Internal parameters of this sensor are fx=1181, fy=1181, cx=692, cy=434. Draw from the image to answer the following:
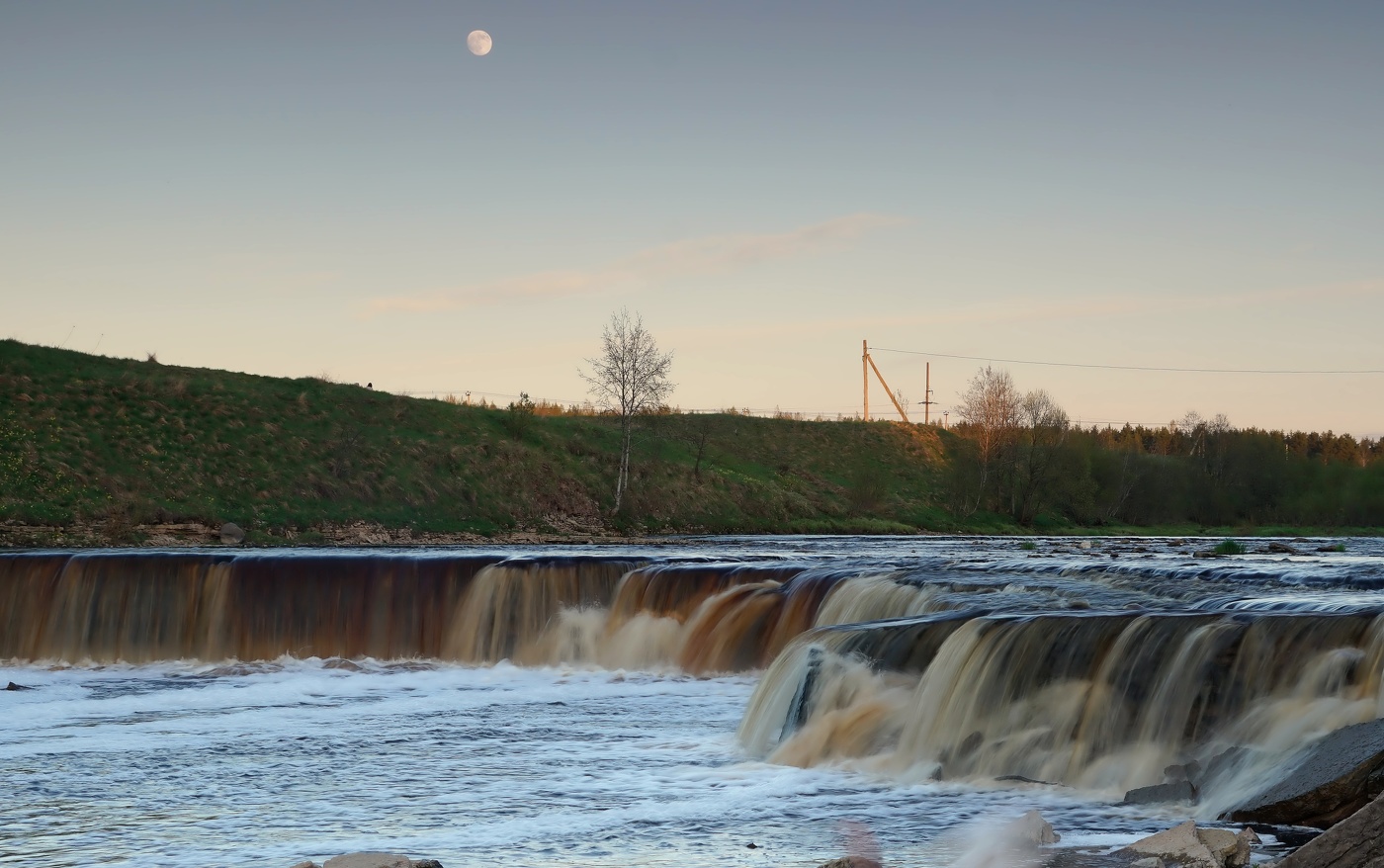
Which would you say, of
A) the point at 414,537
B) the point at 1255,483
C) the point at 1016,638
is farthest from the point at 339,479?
the point at 1255,483

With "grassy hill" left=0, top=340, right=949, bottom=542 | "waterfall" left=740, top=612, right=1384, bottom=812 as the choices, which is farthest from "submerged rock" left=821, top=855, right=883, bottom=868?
"grassy hill" left=0, top=340, right=949, bottom=542

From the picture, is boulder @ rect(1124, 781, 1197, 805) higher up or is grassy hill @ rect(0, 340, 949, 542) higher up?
grassy hill @ rect(0, 340, 949, 542)

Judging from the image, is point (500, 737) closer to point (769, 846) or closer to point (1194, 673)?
point (769, 846)

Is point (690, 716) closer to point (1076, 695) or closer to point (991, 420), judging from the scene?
point (1076, 695)

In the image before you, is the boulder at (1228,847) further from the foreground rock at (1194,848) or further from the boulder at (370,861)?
the boulder at (370,861)

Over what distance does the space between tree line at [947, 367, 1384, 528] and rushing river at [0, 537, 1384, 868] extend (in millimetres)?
59354

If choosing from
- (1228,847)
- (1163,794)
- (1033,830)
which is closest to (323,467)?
(1163,794)

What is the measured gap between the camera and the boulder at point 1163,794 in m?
10.1

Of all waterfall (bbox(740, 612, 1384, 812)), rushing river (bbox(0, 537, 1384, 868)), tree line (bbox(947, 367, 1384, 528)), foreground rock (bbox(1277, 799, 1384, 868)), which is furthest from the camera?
tree line (bbox(947, 367, 1384, 528))

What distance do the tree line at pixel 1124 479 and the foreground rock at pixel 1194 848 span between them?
250ft

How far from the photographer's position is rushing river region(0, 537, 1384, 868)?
9633 mm

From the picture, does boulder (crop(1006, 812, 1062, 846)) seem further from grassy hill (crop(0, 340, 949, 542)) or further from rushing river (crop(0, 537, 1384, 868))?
grassy hill (crop(0, 340, 949, 542))

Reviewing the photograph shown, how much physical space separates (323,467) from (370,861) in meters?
50.0

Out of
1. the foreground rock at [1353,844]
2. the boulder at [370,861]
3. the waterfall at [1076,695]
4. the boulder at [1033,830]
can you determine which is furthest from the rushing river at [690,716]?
the foreground rock at [1353,844]
